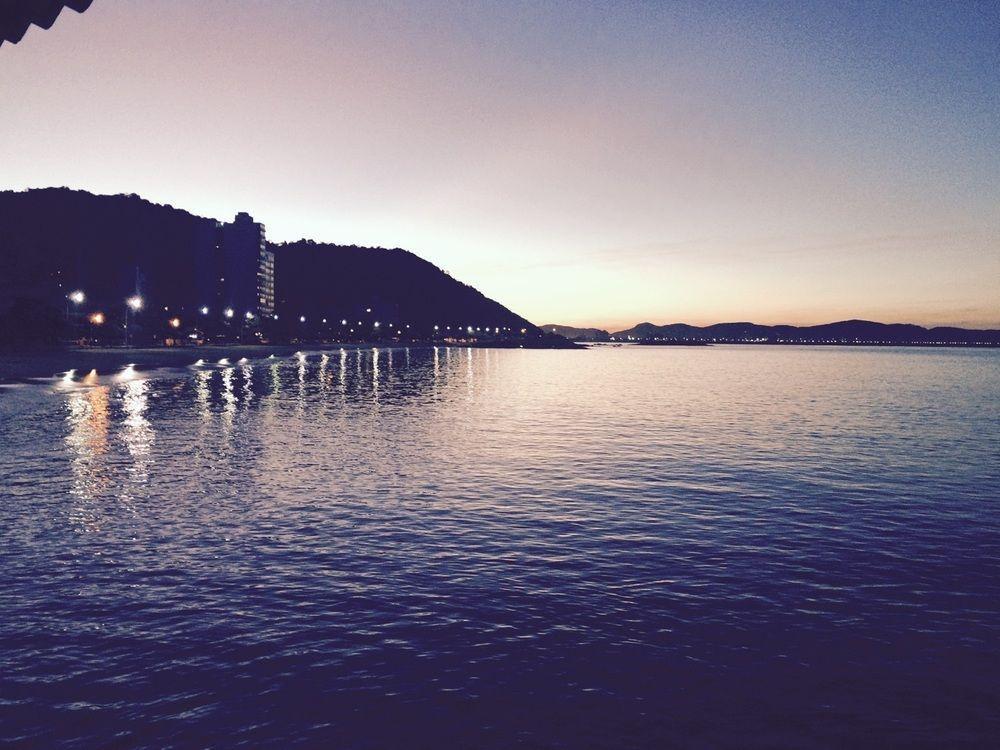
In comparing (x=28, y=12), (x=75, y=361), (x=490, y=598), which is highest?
(x=28, y=12)

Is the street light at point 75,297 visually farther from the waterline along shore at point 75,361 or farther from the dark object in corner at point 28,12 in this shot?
the dark object in corner at point 28,12

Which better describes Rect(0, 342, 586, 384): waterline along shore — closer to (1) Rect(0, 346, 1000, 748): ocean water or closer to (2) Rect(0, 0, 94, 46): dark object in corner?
(1) Rect(0, 346, 1000, 748): ocean water

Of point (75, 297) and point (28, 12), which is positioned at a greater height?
point (75, 297)

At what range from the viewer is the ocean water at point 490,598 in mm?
10375

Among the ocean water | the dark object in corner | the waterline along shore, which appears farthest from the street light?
the dark object in corner

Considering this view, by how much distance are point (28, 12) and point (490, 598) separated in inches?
475

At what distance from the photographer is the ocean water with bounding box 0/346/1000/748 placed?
408 inches

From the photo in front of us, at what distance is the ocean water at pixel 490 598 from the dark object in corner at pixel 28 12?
899cm

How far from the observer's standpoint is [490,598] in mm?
15094

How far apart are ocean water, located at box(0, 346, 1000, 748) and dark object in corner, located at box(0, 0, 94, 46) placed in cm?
899

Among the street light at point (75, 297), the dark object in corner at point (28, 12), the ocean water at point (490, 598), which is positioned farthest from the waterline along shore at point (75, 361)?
the dark object in corner at point (28, 12)

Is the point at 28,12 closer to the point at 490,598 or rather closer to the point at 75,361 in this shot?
the point at 490,598

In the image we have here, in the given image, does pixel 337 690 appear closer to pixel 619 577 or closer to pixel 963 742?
pixel 619 577

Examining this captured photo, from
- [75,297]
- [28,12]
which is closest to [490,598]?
[28,12]
